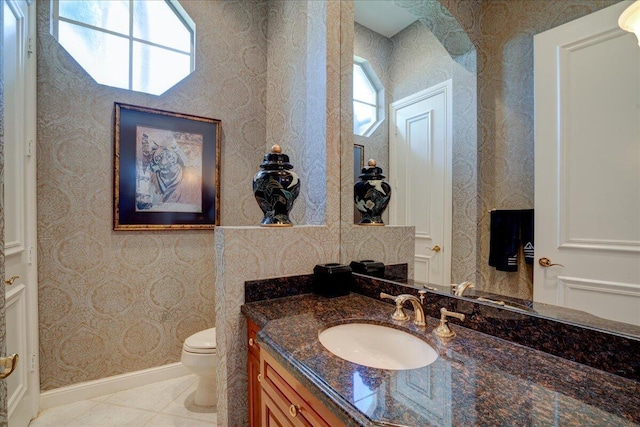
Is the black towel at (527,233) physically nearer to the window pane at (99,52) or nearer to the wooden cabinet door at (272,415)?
the wooden cabinet door at (272,415)

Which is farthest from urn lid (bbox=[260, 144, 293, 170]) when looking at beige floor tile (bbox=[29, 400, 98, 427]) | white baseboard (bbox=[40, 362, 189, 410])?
beige floor tile (bbox=[29, 400, 98, 427])

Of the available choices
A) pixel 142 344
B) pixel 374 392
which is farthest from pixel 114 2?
pixel 374 392

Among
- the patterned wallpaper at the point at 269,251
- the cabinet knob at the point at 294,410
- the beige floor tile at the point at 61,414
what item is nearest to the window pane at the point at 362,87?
the patterned wallpaper at the point at 269,251

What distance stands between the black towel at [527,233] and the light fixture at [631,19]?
510 millimetres

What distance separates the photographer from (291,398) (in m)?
0.90

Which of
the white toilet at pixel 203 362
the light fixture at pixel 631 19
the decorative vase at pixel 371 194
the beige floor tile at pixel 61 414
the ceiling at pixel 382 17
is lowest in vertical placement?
the beige floor tile at pixel 61 414

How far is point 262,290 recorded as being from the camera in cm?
141

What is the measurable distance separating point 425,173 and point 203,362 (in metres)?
1.64

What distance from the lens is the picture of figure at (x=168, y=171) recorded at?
6.98 feet

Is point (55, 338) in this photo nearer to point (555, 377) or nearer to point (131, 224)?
point (131, 224)

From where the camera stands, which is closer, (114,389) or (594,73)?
(594,73)

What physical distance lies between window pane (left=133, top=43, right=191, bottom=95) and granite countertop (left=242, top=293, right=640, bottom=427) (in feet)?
6.82

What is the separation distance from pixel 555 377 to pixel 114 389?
8.13ft

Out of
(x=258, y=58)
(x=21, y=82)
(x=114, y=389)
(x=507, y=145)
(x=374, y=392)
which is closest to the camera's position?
(x=374, y=392)
